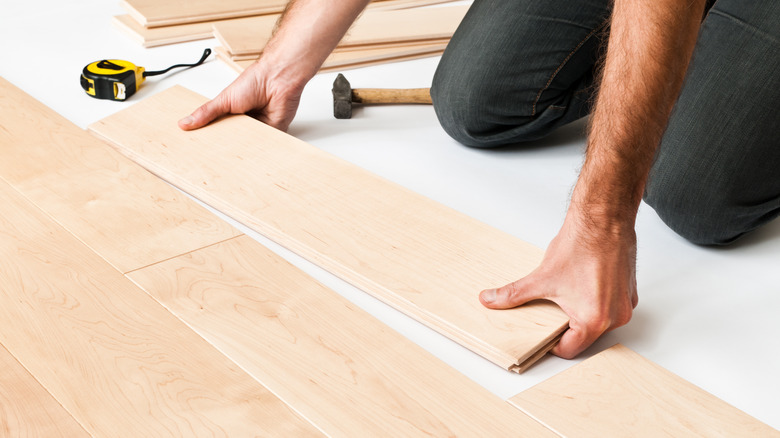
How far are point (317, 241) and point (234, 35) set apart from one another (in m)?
1.63

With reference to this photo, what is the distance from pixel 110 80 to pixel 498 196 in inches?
55.5

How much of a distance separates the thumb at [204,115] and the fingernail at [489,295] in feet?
3.80

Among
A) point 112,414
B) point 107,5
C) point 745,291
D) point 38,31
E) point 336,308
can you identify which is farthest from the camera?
point 107,5

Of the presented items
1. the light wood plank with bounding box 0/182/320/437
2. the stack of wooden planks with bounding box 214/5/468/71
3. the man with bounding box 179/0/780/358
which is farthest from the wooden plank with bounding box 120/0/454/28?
the light wood plank with bounding box 0/182/320/437

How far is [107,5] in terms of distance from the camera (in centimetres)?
383

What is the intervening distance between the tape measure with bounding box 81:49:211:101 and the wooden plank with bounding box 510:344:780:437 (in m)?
1.90

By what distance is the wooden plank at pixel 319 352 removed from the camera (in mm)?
1365

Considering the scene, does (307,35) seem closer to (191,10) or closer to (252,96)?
(252,96)

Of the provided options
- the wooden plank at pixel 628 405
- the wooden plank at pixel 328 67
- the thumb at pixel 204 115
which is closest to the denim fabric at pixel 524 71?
the thumb at pixel 204 115

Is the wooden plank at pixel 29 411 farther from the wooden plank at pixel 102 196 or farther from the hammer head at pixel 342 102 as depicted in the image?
the hammer head at pixel 342 102

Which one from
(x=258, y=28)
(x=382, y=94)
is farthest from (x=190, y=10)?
(x=382, y=94)

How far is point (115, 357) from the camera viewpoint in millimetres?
1448

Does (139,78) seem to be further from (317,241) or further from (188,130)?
(317,241)

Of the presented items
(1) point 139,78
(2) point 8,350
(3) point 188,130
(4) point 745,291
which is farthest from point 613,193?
(1) point 139,78
